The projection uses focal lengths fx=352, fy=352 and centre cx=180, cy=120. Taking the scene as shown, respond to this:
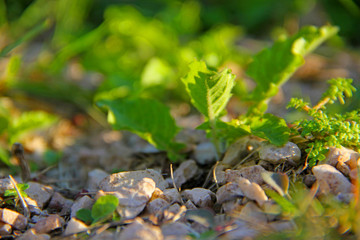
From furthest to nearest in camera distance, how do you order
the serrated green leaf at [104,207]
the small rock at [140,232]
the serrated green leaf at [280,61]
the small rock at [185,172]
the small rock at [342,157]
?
the serrated green leaf at [280,61]
the small rock at [185,172]
the small rock at [342,157]
the serrated green leaf at [104,207]
the small rock at [140,232]

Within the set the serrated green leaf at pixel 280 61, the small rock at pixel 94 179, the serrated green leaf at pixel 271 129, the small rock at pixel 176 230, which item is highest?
the serrated green leaf at pixel 280 61

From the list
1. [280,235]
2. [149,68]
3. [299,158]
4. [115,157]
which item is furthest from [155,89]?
[280,235]

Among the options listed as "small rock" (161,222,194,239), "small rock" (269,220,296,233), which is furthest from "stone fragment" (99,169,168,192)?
"small rock" (269,220,296,233)

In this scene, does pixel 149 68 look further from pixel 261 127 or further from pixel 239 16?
pixel 239 16

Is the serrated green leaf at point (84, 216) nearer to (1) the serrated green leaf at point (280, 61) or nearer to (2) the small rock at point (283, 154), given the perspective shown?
(2) the small rock at point (283, 154)

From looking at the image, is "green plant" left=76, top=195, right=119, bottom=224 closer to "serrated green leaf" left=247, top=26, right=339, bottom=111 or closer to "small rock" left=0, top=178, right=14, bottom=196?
"small rock" left=0, top=178, right=14, bottom=196

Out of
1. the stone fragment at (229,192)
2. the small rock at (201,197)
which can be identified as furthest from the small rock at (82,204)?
the stone fragment at (229,192)

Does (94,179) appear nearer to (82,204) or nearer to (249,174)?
(82,204)
